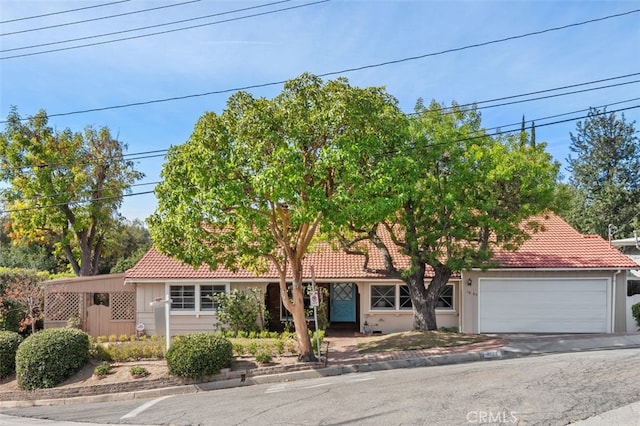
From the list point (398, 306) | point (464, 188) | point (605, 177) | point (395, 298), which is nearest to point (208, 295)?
point (395, 298)

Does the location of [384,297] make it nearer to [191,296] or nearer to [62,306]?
[191,296]

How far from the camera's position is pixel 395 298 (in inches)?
760

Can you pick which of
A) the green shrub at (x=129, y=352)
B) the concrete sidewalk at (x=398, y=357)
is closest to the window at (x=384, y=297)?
Answer: the concrete sidewalk at (x=398, y=357)

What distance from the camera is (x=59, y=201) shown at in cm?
2702

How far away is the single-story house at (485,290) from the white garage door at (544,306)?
1.4 inches

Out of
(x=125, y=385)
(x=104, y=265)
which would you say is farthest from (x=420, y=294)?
(x=104, y=265)

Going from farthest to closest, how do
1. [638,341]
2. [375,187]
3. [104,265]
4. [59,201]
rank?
1. [104,265]
2. [59,201]
3. [638,341]
4. [375,187]

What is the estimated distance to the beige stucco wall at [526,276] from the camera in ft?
59.6

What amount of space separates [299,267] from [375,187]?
3369 mm

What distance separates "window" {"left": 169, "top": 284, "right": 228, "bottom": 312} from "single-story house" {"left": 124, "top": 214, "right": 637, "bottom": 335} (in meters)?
0.04

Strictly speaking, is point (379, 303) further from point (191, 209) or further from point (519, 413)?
point (519, 413)

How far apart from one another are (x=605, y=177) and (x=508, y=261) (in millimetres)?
29768

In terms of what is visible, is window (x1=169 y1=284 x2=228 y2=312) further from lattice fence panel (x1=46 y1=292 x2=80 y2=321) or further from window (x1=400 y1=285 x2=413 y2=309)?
window (x1=400 y1=285 x2=413 y2=309)

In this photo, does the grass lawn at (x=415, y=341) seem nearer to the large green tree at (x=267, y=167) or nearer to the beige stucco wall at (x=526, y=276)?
the beige stucco wall at (x=526, y=276)
